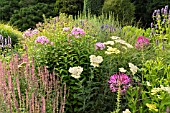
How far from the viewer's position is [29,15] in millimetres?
13086

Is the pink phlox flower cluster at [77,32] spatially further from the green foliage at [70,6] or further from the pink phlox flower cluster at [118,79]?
the green foliage at [70,6]

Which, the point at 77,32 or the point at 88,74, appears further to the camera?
the point at 77,32

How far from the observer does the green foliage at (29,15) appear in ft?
42.4

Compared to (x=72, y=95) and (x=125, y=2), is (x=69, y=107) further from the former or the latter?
(x=125, y=2)

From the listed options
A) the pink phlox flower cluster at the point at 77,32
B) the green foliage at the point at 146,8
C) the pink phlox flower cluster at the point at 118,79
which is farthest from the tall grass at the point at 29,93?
the green foliage at the point at 146,8

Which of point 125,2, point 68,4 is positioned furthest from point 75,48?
point 68,4

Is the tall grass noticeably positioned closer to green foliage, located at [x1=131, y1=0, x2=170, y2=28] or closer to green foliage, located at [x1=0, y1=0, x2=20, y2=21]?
green foliage, located at [x1=131, y1=0, x2=170, y2=28]

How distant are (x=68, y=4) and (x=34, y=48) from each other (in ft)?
29.1

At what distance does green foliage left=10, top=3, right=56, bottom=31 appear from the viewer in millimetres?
12930

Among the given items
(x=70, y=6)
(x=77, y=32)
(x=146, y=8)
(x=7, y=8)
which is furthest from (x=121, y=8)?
(x=77, y=32)

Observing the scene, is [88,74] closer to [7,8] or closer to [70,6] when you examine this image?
[70,6]

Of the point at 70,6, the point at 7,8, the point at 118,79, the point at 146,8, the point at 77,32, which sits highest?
the point at 77,32

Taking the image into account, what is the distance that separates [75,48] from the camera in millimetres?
4039

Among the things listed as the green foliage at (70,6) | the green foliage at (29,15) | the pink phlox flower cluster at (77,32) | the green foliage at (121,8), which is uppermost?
the pink phlox flower cluster at (77,32)
